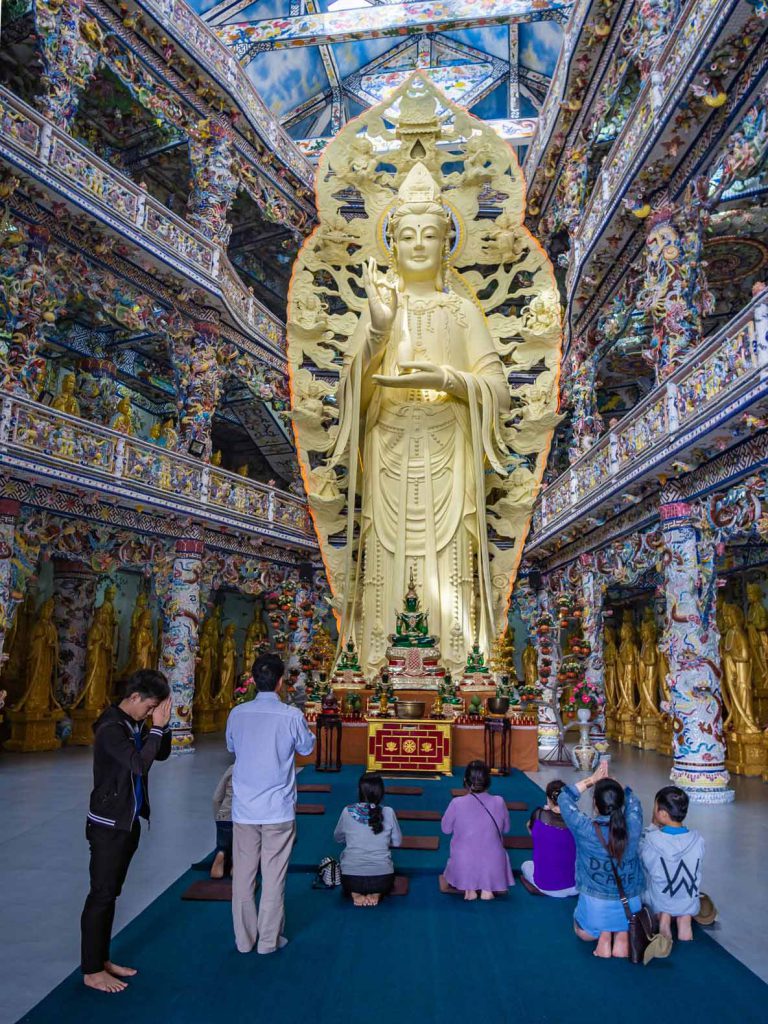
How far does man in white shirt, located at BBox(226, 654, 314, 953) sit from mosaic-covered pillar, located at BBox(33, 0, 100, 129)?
7940 mm

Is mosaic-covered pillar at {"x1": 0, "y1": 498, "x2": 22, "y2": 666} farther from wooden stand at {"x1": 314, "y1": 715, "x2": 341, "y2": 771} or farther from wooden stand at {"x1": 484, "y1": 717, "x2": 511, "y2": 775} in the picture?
wooden stand at {"x1": 484, "y1": 717, "x2": 511, "y2": 775}

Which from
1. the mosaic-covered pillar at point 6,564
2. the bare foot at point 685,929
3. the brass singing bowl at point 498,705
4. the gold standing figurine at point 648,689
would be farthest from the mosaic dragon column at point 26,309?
the gold standing figurine at point 648,689

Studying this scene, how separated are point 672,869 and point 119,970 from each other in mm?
2252

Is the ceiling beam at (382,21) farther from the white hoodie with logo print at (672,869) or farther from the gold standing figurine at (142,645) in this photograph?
the white hoodie with logo print at (672,869)

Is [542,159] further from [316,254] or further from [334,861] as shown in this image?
[334,861]

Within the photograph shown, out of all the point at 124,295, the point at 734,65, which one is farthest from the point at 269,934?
the point at 124,295

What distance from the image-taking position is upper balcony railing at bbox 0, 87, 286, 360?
297 inches

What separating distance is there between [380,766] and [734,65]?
21.8 ft

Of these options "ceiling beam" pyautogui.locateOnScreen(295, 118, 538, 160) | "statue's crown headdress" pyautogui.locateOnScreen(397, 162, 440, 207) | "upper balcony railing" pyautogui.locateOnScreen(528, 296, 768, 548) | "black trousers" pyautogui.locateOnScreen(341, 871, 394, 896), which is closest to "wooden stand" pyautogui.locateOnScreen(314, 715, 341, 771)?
"black trousers" pyautogui.locateOnScreen(341, 871, 394, 896)

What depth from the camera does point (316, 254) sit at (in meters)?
10.5

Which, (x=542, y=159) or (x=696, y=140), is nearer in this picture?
(x=696, y=140)

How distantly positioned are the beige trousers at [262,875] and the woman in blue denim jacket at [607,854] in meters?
1.13

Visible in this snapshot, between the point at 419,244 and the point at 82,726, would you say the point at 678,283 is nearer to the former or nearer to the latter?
the point at 419,244

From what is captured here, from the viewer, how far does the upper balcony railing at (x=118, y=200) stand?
7.54 meters
